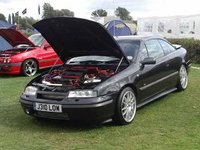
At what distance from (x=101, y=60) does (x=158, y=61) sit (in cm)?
120

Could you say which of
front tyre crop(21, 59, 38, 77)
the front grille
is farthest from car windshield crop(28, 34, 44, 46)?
the front grille

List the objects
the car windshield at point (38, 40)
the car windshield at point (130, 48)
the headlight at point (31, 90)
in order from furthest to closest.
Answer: the car windshield at point (38, 40) → the car windshield at point (130, 48) → the headlight at point (31, 90)

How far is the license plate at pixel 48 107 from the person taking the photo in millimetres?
5430

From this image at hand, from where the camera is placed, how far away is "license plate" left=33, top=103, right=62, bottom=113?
5430 mm

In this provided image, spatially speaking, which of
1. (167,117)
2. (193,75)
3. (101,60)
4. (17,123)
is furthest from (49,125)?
(193,75)

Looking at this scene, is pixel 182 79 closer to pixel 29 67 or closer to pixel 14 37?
pixel 29 67

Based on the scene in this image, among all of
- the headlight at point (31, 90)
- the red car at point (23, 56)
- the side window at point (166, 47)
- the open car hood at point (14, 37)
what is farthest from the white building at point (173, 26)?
the headlight at point (31, 90)

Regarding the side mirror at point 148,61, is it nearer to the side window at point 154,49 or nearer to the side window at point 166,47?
the side window at point 154,49

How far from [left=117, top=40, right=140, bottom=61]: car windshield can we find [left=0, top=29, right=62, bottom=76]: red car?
15.4 feet

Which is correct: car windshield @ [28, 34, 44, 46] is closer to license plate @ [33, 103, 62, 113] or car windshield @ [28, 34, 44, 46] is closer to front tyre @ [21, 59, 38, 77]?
front tyre @ [21, 59, 38, 77]

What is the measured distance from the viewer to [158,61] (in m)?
6.97

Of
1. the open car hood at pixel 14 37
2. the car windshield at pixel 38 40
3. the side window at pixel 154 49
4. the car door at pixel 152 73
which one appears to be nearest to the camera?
the car door at pixel 152 73

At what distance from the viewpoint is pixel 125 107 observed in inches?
228

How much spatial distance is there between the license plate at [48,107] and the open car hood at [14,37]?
6804 mm
